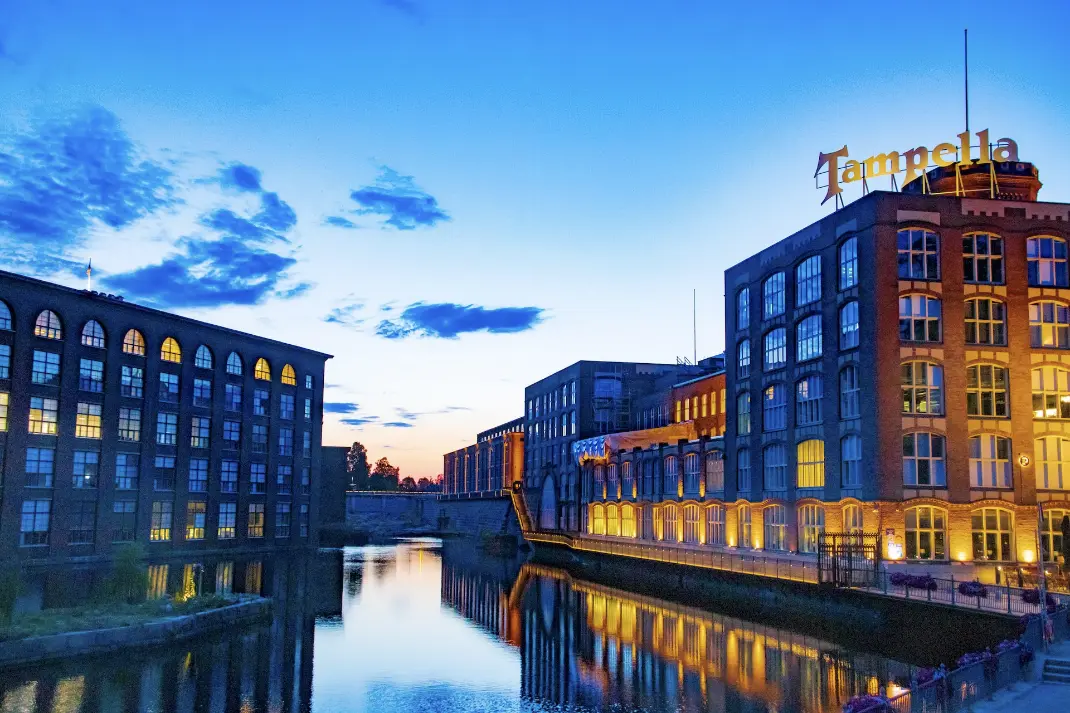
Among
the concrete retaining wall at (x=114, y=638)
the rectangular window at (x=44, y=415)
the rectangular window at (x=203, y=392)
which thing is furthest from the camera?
the rectangular window at (x=203, y=392)

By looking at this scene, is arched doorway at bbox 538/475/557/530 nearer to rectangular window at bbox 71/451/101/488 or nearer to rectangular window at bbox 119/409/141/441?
rectangular window at bbox 119/409/141/441

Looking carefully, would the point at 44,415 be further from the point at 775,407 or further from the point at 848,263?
the point at 848,263

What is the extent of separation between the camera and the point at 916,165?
59969 millimetres

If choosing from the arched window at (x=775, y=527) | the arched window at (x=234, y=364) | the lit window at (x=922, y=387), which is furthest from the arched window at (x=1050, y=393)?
the arched window at (x=234, y=364)

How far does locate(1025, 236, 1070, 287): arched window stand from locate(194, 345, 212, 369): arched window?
73.1 metres

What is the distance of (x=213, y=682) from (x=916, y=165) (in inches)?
1935

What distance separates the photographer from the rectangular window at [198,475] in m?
94.9

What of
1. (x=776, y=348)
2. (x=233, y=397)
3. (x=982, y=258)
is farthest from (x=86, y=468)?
(x=982, y=258)

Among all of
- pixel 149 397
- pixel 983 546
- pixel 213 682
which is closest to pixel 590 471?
pixel 149 397

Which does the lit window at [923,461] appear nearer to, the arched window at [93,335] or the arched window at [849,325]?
the arched window at [849,325]

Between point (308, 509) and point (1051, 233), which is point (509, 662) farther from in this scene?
point (308, 509)

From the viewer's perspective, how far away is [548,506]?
124250 millimetres

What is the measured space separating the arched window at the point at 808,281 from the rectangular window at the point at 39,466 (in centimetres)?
5893

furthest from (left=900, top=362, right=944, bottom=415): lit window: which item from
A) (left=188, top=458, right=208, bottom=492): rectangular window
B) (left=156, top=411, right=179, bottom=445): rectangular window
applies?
(left=188, top=458, right=208, bottom=492): rectangular window
